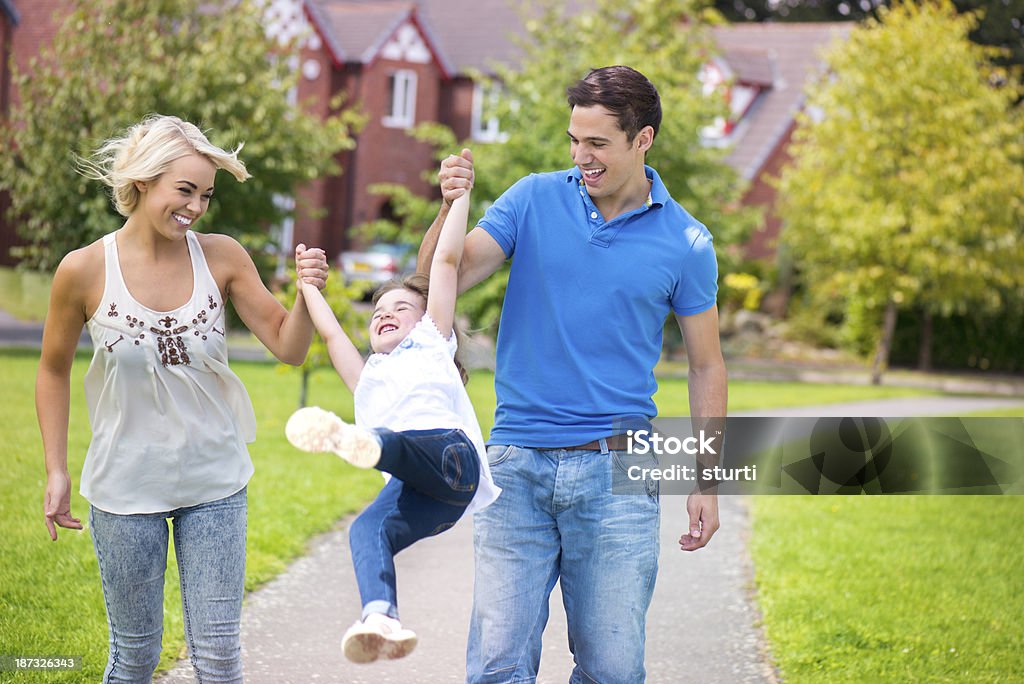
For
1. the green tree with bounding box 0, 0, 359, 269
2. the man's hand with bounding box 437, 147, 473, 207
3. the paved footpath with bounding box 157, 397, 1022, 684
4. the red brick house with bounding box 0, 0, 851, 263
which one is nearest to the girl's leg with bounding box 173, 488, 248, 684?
the man's hand with bounding box 437, 147, 473, 207

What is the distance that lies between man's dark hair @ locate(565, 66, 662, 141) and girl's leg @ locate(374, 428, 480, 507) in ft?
3.44

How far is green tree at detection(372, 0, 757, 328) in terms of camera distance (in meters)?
19.5

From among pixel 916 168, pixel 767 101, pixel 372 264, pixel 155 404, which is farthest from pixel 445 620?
pixel 767 101

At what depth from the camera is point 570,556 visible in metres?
3.71

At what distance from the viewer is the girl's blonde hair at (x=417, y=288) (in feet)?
12.2

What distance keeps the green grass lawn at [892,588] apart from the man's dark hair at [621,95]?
10.4 feet

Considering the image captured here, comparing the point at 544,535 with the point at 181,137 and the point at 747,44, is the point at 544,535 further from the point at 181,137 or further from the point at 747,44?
the point at 747,44

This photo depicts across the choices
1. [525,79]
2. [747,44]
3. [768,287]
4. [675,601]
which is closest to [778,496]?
[675,601]

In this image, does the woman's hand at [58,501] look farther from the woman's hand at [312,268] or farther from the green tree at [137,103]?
the green tree at [137,103]

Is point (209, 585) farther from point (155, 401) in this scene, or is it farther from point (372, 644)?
point (372, 644)

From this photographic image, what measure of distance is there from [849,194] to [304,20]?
52.8ft

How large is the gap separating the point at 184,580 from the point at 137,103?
14.7 meters

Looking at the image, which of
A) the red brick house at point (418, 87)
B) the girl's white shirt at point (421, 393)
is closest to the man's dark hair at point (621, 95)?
the girl's white shirt at point (421, 393)

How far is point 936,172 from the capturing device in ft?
70.9
